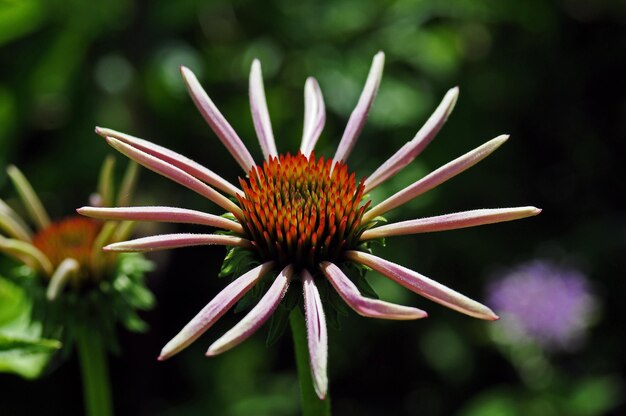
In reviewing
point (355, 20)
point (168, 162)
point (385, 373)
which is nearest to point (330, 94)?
point (355, 20)

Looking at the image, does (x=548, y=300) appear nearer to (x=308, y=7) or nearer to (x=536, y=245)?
(x=536, y=245)

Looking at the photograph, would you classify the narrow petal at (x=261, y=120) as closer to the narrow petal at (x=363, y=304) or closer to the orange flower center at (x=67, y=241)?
the narrow petal at (x=363, y=304)

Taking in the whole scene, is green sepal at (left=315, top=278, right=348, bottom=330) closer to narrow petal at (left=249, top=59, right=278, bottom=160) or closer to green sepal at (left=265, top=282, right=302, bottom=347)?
green sepal at (left=265, top=282, right=302, bottom=347)

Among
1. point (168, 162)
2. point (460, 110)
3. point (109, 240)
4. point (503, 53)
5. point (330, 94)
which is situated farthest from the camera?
point (503, 53)

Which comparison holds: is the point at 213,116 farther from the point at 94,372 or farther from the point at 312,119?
the point at 94,372

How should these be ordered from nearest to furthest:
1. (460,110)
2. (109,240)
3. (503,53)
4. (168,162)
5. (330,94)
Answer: (168,162)
(109,240)
(330,94)
(460,110)
(503,53)

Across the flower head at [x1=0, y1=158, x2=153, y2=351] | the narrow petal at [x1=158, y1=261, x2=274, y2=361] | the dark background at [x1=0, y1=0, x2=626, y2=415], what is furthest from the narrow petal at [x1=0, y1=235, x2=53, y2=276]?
the dark background at [x1=0, y1=0, x2=626, y2=415]
